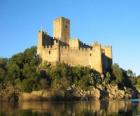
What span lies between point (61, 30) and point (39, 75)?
23.0 metres

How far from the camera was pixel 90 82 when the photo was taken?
7744 cm

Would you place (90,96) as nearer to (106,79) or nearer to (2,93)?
(106,79)

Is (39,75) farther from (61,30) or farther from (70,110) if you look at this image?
(70,110)

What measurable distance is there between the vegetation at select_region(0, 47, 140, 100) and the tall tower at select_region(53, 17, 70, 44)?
38.3ft

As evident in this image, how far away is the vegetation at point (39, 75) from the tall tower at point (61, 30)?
460 inches

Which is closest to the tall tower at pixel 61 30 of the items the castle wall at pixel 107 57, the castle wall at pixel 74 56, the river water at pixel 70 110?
the castle wall at pixel 107 57

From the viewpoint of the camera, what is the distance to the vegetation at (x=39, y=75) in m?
71.6

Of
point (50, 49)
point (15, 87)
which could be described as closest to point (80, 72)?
point (50, 49)

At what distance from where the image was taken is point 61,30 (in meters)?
93.1

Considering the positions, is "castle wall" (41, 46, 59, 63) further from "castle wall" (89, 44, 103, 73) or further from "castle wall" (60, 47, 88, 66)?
"castle wall" (89, 44, 103, 73)

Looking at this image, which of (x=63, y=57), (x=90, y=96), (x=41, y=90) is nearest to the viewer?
(x=41, y=90)

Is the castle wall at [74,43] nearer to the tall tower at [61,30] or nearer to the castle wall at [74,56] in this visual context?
the tall tower at [61,30]

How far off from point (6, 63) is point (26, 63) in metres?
4.50

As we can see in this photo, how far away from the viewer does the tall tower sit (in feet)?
305
